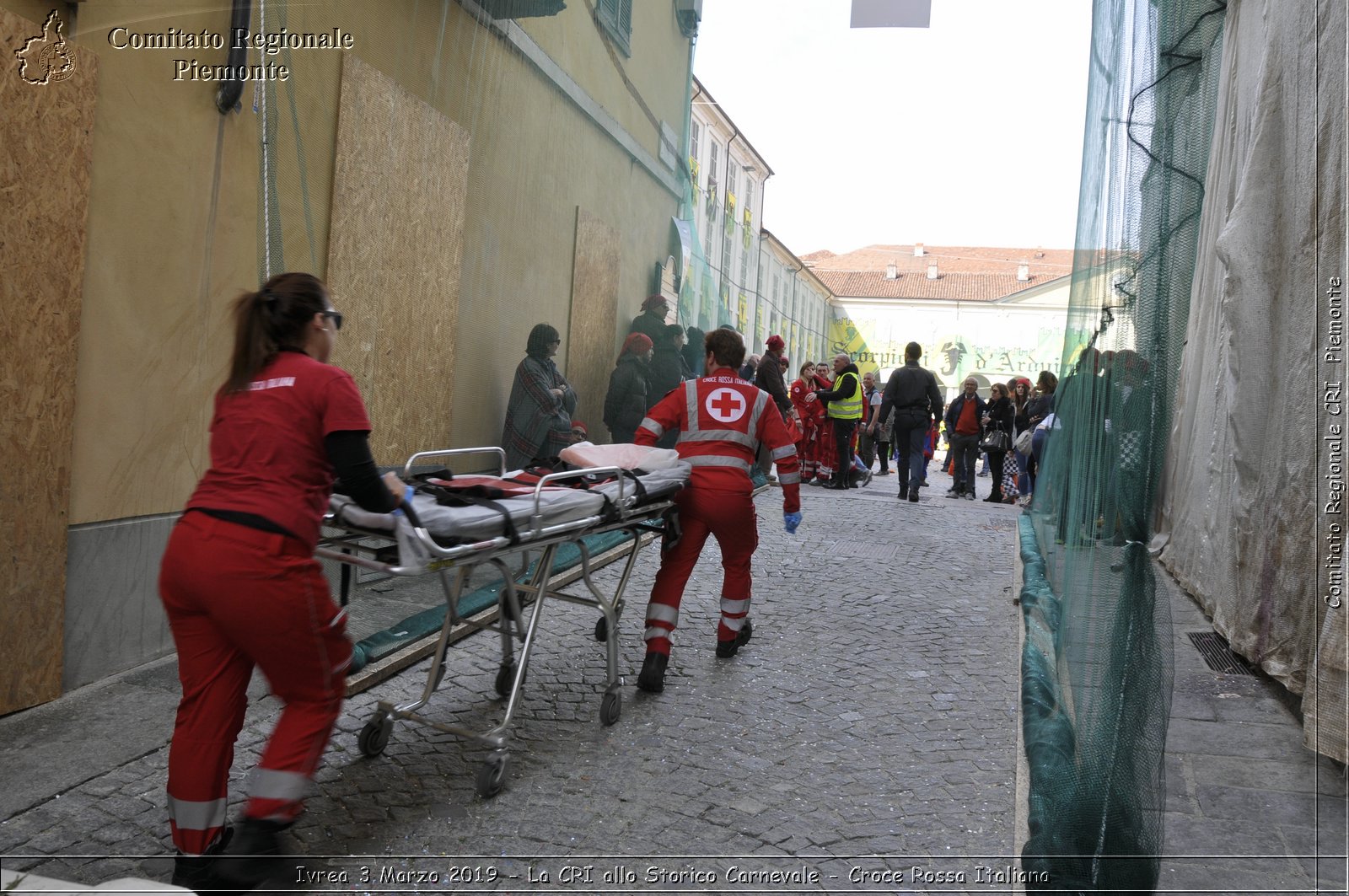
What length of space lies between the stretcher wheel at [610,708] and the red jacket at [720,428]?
4.31 ft

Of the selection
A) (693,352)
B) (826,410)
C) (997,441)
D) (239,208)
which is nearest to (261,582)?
(239,208)

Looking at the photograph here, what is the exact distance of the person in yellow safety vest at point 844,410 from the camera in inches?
575

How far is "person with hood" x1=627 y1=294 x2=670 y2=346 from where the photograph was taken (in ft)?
33.6

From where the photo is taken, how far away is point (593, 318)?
30.1 ft

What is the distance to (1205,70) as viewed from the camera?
13.5 feet

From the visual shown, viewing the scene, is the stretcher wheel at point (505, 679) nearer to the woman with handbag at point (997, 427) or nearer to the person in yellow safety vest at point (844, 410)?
the person in yellow safety vest at point (844, 410)

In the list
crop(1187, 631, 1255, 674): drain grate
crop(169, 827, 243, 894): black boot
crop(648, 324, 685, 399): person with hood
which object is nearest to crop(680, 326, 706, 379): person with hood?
crop(648, 324, 685, 399): person with hood

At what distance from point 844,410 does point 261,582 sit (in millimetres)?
12346

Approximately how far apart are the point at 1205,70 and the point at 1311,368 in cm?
125

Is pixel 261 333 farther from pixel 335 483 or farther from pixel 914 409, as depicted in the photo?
pixel 914 409

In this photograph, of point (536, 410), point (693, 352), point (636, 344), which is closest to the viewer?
point (536, 410)

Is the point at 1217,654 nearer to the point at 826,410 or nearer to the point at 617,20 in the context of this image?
the point at 617,20

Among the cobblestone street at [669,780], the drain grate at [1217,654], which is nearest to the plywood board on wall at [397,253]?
the cobblestone street at [669,780]

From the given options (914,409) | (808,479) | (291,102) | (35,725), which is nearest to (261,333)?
(35,725)
